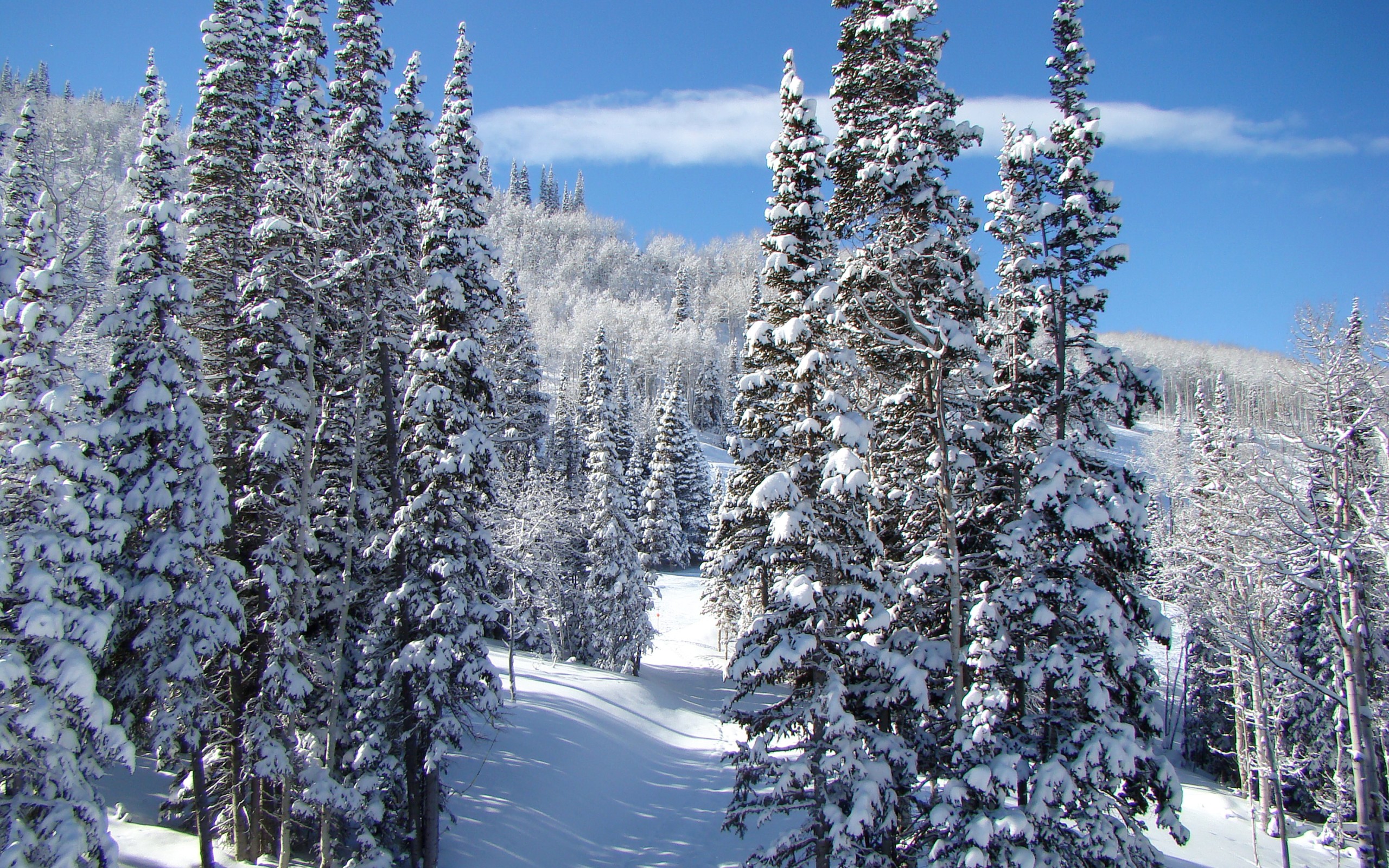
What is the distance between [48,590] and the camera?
414 inches

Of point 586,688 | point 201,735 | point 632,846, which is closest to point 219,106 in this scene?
point 201,735

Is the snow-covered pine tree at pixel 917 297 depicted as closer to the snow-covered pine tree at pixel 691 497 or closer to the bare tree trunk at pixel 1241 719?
the bare tree trunk at pixel 1241 719

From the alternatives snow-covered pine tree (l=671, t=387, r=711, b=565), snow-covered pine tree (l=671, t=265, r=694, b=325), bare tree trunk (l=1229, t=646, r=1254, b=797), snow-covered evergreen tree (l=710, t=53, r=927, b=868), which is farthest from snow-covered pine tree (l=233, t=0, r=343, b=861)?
snow-covered pine tree (l=671, t=265, r=694, b=325)

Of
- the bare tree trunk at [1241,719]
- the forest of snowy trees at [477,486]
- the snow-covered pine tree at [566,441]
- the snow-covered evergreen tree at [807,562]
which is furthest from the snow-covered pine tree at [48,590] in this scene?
the snow-covered pine tree at [566,441]

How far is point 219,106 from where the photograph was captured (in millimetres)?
18375

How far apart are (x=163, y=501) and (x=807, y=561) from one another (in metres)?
12.7

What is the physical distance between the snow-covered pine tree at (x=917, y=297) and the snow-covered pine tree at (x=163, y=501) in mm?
13690

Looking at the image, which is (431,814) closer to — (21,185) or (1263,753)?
(21,185)

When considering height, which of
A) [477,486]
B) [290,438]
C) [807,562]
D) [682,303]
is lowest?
[807,562]

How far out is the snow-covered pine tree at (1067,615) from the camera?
36.1 feet

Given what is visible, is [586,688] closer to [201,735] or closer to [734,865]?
[734,865]

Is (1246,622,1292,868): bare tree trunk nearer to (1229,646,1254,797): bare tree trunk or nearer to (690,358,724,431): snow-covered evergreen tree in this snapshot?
(1229,646,1254,797): bare tree trunk

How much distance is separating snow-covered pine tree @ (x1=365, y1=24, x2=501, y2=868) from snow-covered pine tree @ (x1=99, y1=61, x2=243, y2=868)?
3.48 metres

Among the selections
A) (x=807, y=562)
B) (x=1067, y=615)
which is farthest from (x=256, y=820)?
(x=1067, y=615)
